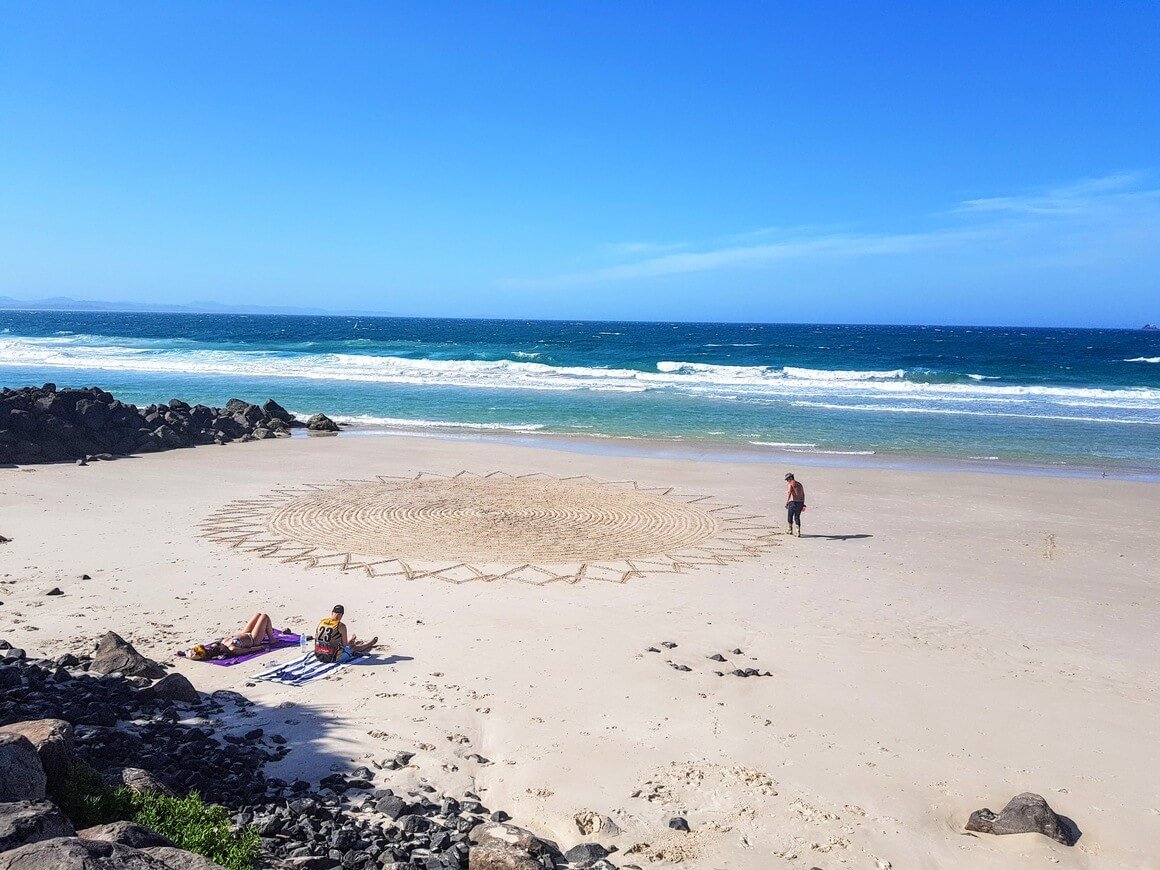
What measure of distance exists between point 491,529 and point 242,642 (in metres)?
5.49

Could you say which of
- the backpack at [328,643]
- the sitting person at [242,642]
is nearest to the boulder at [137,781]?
the backpack at [328,643]

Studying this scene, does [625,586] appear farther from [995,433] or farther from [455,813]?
[995,433]

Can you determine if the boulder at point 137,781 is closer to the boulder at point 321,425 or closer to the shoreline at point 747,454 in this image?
the shoreline at point 747,454

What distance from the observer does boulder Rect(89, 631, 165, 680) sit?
6.95 m

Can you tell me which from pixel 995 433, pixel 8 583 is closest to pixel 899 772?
pixel 8 583

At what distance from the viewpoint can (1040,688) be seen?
24.6 feet

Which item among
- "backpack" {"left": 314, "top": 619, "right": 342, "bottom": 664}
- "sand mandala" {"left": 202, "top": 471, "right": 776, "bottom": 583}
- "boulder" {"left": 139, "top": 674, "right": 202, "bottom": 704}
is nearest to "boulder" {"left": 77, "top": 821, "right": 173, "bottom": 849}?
"boulder" {"left": 139, "top": 674, "right": 202, "bottom": 704}

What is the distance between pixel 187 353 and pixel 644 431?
4403 centimetres

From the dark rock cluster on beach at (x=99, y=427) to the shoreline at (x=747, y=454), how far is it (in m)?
3.08

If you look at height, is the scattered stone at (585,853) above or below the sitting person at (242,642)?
below

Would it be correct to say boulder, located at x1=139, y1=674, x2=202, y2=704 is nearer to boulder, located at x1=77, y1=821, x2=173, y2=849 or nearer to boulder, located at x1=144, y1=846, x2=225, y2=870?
boulder, located at x1=77, y1=821, x2=173, y2=849

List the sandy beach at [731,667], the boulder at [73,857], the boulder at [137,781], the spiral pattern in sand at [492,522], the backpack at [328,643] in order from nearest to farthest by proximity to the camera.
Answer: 1. the boulder at [73,857]
2. the boulder at [137,781]
3. the sandy beach at [731,667]
4. the backpack at [328,643]
5. the spiral pattern in sand at [492,522]

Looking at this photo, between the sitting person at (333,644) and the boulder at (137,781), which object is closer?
the boulder at (137,781)

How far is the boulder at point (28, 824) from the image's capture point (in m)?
3.23
